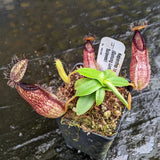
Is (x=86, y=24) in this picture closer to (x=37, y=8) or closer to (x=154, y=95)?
(x=37, y=8)

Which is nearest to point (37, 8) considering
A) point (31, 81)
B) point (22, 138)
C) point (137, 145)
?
point (31, 81)

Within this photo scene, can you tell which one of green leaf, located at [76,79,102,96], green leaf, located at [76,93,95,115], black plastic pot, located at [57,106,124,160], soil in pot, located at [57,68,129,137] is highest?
green leaf, located at [76,79,102,96]

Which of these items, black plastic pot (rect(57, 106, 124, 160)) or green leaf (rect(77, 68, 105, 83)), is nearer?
green leaf (rect(77, 68, 105, 83))

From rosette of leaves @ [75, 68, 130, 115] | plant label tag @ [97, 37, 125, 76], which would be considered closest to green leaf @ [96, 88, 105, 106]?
rosette of leaves @ [75, 68, 130, 115]

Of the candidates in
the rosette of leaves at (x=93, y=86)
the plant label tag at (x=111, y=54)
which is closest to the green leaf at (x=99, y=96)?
the rosette of leaves at (x=93, y=86)

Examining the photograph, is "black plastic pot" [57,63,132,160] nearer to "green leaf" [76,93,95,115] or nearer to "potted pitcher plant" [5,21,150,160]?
"potted pitcher plant" [5,21,150,160]

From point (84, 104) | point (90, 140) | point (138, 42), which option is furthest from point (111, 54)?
point (90, 140)

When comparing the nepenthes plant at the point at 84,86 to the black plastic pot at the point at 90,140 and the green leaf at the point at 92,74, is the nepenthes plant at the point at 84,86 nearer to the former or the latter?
the green leaf at the point at 92,74
